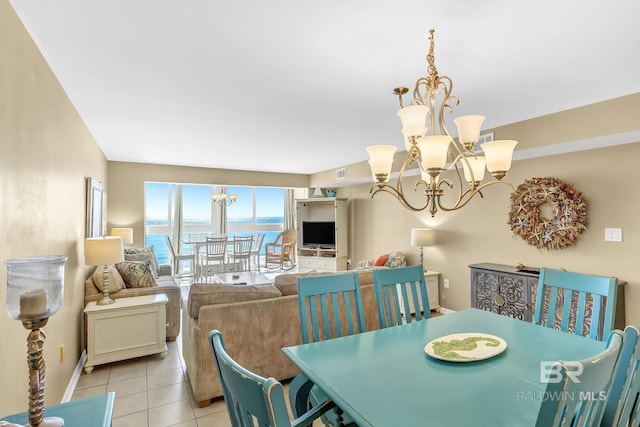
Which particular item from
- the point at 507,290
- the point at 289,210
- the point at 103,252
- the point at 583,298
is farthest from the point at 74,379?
the point at 289,210

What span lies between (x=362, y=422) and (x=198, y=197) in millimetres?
8311

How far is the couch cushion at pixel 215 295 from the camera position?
8.48 feet

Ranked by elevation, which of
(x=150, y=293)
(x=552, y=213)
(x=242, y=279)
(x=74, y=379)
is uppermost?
(x=552, y=213)

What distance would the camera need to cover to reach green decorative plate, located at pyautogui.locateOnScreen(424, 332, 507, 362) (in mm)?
1521

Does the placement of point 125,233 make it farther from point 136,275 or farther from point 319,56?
point 319,56

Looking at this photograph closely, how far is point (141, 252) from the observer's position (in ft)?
17.1

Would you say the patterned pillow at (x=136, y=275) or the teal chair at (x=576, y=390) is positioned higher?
the teal chair at (x=576, y=390)

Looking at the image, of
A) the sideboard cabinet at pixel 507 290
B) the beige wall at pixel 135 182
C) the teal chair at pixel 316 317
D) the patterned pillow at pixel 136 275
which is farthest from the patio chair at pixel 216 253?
the teal chair at pixel 316 317

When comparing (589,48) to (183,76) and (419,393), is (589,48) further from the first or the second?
(183,76)

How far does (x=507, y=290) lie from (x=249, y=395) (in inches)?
143

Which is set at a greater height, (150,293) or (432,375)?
(432,375)

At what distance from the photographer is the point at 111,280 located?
3.41m

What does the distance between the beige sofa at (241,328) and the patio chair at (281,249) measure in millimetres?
5778

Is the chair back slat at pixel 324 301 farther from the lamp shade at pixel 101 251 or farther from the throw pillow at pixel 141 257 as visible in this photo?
the throw pillow at pixel 141 257
